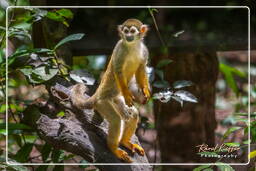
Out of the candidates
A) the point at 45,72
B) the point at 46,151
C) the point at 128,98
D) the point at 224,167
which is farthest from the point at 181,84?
the point at 46,151

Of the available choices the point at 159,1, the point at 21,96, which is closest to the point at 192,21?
the point at 159,1

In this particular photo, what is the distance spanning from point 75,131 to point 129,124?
271mm

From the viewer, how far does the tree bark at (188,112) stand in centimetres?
275

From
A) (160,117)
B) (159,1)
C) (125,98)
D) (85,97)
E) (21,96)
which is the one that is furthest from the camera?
(21,96)

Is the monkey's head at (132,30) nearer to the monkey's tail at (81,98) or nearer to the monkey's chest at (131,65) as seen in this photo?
the monkey's chest at (131,65)

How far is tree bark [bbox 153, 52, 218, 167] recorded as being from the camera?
2.75 m

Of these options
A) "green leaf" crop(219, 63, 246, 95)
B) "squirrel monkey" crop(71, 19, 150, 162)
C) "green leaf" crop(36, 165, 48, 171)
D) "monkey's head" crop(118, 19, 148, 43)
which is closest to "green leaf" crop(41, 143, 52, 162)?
"green leaf" crop(36, 165, 48, 171)

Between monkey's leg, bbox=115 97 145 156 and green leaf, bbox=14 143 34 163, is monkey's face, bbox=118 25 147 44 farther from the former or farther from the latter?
green leaf, bbox=14 143 34 163

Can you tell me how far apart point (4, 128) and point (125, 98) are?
0.75 meters

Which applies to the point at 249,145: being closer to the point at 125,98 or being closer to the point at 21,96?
the point at 125,98

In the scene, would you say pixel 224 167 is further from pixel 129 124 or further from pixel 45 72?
pixel 45 72

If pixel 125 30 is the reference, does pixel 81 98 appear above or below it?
below

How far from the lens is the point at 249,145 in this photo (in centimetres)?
220

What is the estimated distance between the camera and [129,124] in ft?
7.24
